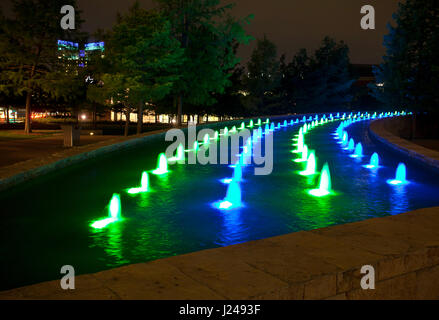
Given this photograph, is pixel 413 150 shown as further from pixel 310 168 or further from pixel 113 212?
pixel 113 212

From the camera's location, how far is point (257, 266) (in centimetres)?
393

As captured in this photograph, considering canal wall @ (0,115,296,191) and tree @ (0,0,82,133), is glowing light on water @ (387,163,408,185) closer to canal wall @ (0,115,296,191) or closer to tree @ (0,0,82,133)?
canal wall @ (0,115,296,191)

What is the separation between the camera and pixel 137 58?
25.8 meters

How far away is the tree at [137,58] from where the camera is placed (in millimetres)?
24656

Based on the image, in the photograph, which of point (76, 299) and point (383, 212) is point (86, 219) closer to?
point (76, 299)

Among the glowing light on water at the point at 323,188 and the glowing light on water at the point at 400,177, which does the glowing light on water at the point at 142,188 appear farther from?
the glowing light on water at the point at 400,177

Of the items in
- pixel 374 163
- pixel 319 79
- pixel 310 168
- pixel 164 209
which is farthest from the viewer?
pixel 319 79

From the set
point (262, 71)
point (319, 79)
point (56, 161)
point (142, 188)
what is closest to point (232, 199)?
point (142, 188)

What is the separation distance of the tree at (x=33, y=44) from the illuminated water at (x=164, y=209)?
44.5 feet

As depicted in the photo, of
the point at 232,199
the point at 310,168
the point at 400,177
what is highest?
the point at 310,168

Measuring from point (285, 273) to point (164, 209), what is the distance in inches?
223

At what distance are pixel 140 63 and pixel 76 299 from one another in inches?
946

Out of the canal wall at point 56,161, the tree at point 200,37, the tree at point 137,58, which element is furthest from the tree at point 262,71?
the canal wall at point 56,161
